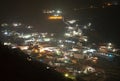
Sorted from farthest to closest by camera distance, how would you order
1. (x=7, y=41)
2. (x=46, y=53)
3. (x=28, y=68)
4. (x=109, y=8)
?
(x=109, y=8) < (x=7, y=41) < (x=46, y=53) < (x=28, y=68)

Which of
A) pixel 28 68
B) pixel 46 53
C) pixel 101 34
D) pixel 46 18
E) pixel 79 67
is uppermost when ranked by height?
pixel 46 18

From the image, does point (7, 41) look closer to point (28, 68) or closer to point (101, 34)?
point (101, 34)

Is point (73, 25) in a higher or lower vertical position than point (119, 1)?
lower

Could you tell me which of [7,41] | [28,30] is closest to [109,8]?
[28,30]

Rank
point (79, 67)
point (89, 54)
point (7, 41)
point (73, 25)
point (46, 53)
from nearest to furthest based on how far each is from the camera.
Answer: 1. point (79, 67)
2. point (46, 53)
3. point (89, 54)
4. point (7, 41)
5. point (73, 25)

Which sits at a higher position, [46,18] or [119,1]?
[119,1]

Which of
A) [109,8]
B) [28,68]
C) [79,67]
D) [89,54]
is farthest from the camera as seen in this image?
[109,8]

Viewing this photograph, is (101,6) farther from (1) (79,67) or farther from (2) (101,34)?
(1) (79,67)

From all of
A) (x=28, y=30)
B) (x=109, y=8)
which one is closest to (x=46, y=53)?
(x=28, y=30)

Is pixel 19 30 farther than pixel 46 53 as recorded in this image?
Yes
